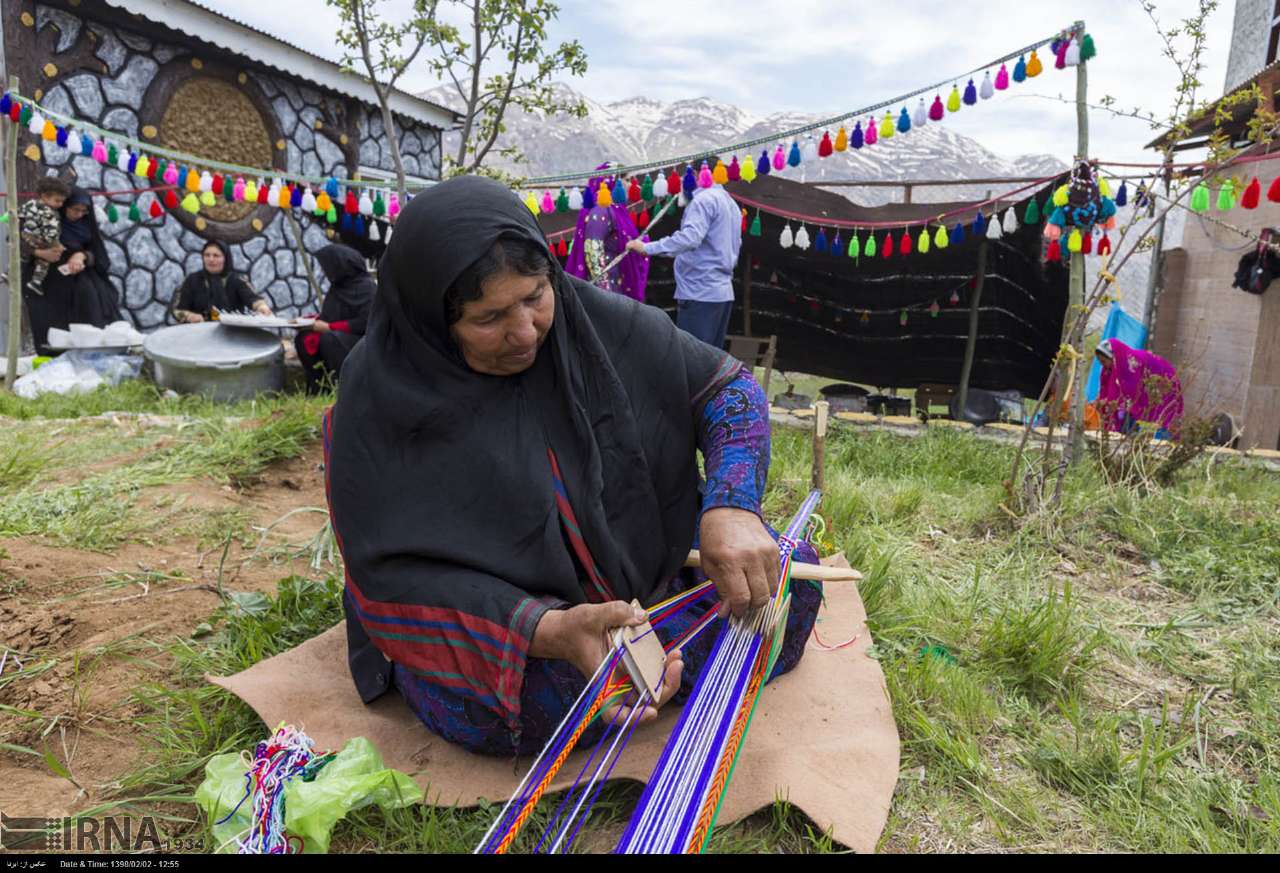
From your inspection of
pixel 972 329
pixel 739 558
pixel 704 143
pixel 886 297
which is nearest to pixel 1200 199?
pixel 972 329

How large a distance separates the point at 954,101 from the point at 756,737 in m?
3.75

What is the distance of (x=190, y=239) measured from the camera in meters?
7.50

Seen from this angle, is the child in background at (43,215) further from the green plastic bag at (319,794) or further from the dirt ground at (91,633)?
the green plastic bag at (319,794)

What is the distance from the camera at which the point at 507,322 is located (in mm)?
1565

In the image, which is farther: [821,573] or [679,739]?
[821,573]

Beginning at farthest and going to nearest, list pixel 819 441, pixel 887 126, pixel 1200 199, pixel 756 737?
pixel 887 126, pixel 1200 199, pixel 819 441, pixel 756 737

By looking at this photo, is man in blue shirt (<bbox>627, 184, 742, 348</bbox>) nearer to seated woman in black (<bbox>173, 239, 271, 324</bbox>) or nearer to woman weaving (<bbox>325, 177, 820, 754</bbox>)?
woman weaving (<bbox>325, 177, 820, 754</bbox>)

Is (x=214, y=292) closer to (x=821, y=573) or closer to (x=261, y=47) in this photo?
(x=261, y=47)

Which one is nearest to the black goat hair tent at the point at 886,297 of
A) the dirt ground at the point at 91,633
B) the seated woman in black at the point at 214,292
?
the seated woman in black at the point at 214,292

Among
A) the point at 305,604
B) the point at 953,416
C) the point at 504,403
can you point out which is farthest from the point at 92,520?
the point at 953,416

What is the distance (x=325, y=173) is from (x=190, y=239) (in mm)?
1708

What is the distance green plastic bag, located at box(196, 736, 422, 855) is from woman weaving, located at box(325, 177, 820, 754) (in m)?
0.18

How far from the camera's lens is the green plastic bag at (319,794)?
1.46 meters
